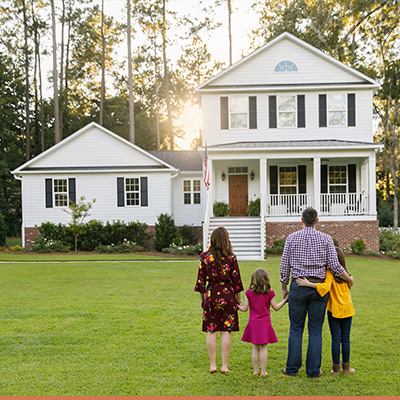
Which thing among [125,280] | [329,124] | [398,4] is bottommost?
[125,280]

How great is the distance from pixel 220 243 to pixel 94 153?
2000 centimetres

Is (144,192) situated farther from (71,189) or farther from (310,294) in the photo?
(310,294)

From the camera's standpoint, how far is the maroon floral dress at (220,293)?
5.80 metres

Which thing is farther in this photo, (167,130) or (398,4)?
(167,130)

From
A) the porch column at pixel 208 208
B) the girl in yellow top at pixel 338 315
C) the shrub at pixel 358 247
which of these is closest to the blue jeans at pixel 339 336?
the girl in yellow top at pixel 338 315

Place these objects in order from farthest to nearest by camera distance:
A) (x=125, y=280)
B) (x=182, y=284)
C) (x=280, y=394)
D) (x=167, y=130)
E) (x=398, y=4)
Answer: (x=167, y=130) → (x=398, y=4) → (x=125, y=280) → (x=182, y=284) → (x=280, y=394)

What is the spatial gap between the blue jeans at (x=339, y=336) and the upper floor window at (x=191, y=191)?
20788mm

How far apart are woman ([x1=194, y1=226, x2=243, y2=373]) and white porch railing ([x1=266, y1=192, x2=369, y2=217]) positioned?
16.1 meters

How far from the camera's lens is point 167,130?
45875 millimetres

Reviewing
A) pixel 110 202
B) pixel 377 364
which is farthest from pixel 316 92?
pixel 377 364

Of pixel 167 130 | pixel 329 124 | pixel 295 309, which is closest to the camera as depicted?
pixel 295 309

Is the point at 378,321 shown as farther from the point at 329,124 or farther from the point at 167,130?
the point at 167,130

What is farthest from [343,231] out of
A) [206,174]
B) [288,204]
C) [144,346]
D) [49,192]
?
[144,346]

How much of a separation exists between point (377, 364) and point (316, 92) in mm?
19028
